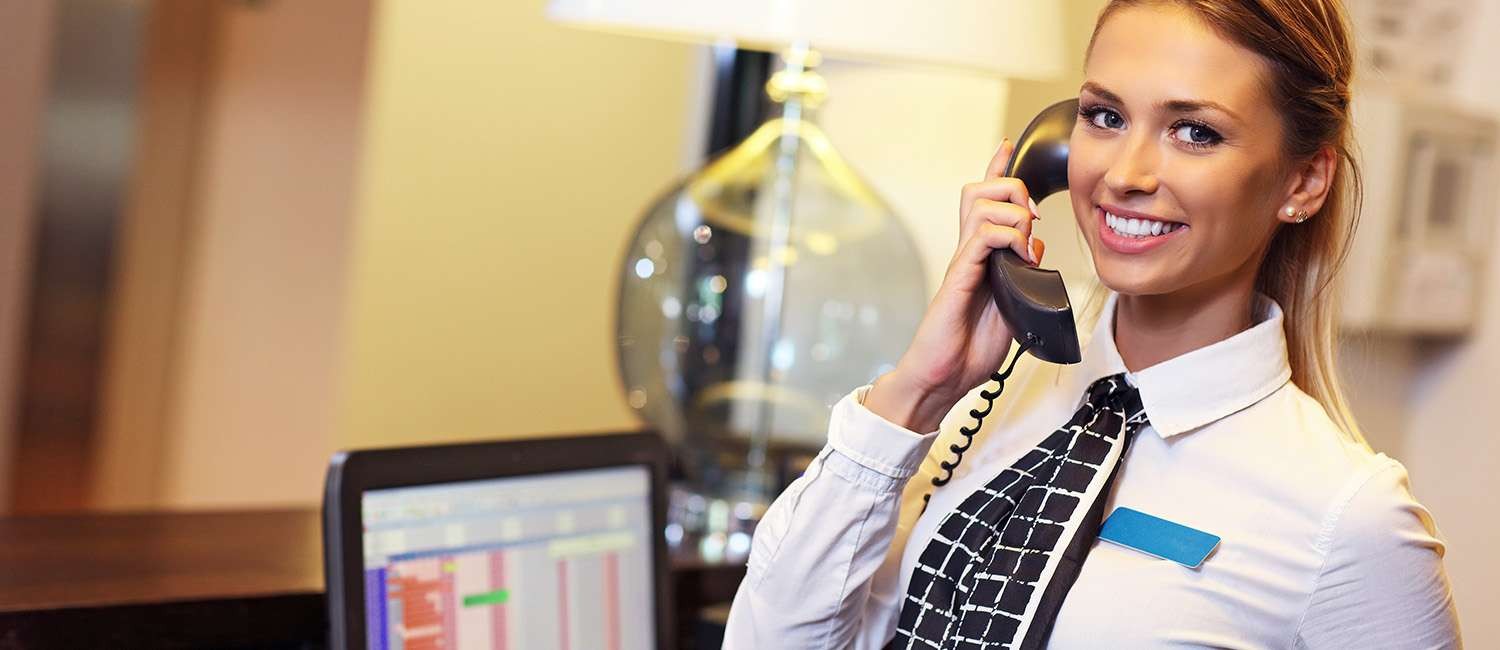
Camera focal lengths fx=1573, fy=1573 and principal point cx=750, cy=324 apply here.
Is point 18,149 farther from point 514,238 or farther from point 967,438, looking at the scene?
point 967,438

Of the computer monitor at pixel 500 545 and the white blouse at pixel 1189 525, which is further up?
the white blouse at pixel 1189 525

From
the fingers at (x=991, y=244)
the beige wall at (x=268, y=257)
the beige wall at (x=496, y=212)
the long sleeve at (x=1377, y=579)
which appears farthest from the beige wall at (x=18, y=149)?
the long sleeve at (x=1377, y=579)

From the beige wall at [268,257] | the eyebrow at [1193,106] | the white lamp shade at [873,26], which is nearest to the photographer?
the eyebrow at [1193,106]

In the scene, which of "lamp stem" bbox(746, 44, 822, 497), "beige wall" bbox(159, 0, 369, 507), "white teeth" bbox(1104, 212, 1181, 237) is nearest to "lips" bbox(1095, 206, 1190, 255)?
"white teeth" bbox(1104, 212, 1181, 237)

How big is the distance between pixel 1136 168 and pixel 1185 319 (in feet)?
0.47

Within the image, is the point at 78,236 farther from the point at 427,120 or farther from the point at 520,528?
the point at 520,528

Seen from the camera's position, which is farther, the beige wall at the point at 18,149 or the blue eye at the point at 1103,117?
the beige wall at the point at 18,149

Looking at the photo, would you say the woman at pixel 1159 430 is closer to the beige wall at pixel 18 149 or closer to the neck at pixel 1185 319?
the neck at pixel 1185 319

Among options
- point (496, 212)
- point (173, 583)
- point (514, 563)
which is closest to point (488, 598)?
point (514, 563)

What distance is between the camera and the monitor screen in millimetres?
1170

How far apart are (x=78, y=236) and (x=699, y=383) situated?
2219 millimetres

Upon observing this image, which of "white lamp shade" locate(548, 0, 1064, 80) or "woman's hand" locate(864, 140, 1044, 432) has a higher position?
"white lamp shade" locate(548, 0, 1064, 80)

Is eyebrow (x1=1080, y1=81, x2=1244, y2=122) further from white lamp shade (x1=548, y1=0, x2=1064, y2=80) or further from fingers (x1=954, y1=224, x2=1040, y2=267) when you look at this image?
white lamp shade (x1=548, y1=0, x2=1064, y2=80)

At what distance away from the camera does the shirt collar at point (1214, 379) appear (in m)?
1.03
